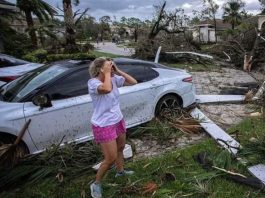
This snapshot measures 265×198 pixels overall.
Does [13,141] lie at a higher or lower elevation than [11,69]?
lower

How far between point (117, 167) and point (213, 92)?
22.6 feet

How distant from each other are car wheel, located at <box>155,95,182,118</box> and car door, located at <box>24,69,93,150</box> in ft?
5.63

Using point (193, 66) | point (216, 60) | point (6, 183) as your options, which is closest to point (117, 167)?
point (6, 183)

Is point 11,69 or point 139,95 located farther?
point 11,69

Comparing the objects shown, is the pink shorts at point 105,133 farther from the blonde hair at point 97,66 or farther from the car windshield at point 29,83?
the car windshield at point 29,83

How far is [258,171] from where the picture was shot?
5223 mm

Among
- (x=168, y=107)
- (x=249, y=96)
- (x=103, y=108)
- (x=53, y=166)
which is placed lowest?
(x=249, y=96)

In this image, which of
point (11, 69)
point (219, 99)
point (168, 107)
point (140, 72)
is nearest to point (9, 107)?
point (140, 72)

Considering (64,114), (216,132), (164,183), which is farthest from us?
(216,132)

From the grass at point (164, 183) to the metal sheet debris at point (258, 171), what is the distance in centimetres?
13

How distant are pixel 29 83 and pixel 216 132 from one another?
3.44 m

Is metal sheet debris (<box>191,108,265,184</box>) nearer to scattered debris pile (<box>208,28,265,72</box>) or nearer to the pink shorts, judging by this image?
the pink shorts

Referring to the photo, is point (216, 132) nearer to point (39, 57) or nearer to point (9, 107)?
point (9, 107)

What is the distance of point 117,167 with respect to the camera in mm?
5270
